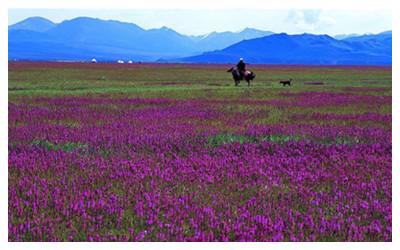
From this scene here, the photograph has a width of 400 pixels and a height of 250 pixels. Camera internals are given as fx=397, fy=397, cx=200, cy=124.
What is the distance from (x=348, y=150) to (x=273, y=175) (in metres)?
2.36

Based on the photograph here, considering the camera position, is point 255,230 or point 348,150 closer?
point 255,230

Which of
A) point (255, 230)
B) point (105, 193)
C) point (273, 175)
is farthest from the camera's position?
point (273, 175)

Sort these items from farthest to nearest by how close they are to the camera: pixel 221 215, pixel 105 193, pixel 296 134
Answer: pixel 296 134 → pixel 105 193 → pixel 221 215

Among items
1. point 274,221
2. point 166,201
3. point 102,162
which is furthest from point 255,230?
point 102,162

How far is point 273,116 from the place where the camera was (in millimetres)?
13023

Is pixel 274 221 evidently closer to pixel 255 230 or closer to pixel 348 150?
pixel 255 230

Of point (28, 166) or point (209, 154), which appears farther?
point (209, 154)

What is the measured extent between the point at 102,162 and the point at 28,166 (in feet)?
3.57

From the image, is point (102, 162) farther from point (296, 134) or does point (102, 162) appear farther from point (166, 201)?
point (296, 134)

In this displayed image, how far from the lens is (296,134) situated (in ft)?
30.2

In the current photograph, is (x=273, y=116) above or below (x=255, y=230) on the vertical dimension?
above

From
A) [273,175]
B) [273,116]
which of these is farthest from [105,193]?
[273,116]
